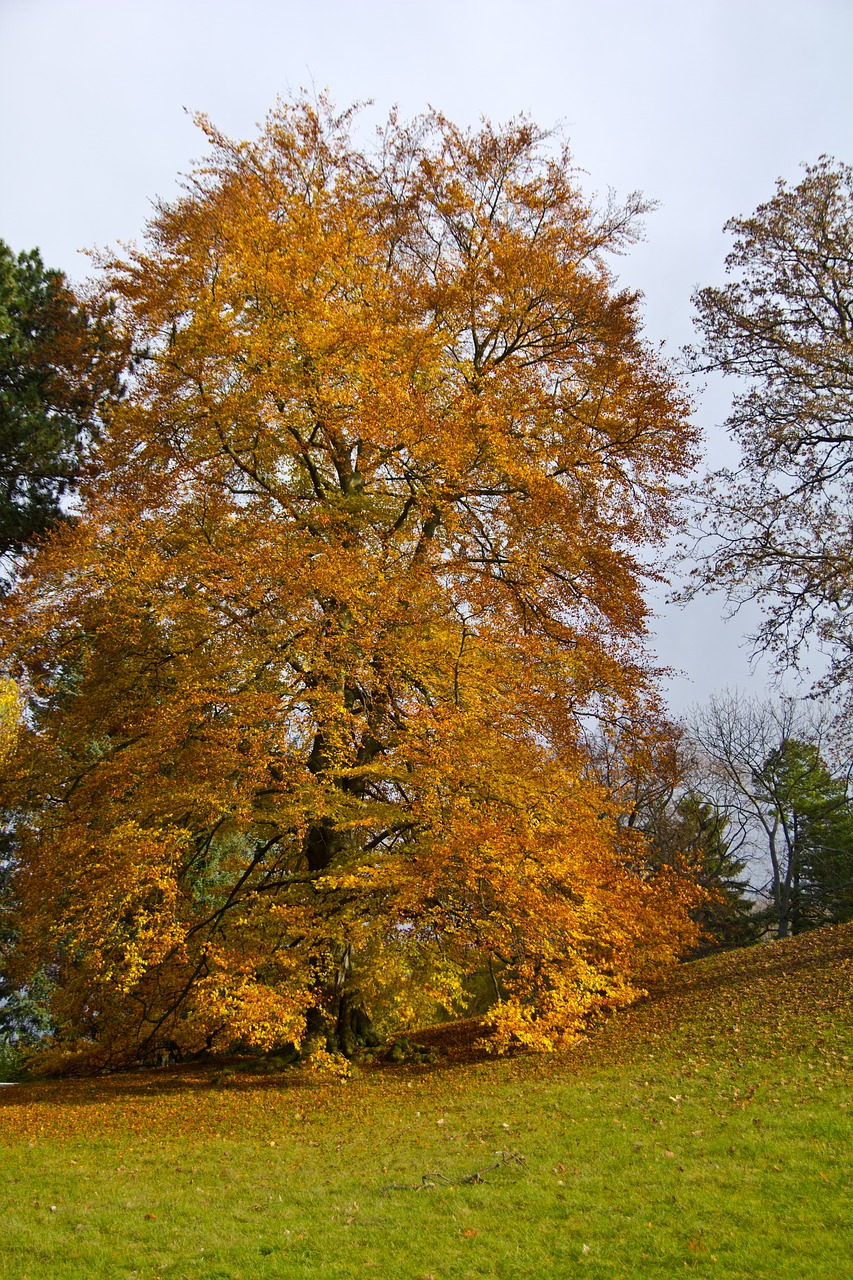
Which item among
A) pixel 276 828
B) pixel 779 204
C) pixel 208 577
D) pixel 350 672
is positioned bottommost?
pixel 276 828

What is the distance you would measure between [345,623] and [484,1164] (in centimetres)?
713

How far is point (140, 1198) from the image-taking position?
7.41 metres

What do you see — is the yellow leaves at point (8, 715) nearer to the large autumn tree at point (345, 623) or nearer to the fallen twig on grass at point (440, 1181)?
the large autumn tree at point (345, 623)

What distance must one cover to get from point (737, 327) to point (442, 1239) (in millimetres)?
12820

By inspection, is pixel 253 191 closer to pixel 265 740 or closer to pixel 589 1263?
pixel 265 740

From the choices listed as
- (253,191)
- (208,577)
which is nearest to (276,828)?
(208,577)

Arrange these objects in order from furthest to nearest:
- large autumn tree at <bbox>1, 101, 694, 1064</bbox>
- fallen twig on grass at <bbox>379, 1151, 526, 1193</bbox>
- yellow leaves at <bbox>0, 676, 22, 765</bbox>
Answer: yellow leaves at <bbox>0, 676, 22, 765</bbox>, large autumn tree at <bbox>1, 101, 694, 1064</bbox>, fallen twig on grass at <bbox>379, 1151, 526, 1193</bbox>

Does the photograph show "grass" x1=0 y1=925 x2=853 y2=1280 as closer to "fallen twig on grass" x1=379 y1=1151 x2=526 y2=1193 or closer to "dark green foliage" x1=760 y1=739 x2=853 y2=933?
"fallen twig on grass" x1=379 y1=1151 x2=526 y2=1193

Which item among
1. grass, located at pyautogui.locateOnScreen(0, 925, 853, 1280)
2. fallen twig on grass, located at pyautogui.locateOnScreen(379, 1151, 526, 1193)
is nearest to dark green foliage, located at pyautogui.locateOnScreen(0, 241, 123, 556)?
grass, located at pyautogui.locateOnScreen(0, 925, 853, 1280)

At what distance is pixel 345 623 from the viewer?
12570 millimetres

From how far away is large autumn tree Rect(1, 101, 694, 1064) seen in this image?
456 inches

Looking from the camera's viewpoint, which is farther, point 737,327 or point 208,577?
point 737,327

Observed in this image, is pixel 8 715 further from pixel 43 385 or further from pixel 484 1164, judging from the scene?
pixel 484 1164

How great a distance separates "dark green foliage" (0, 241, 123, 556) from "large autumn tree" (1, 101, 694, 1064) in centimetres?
99
